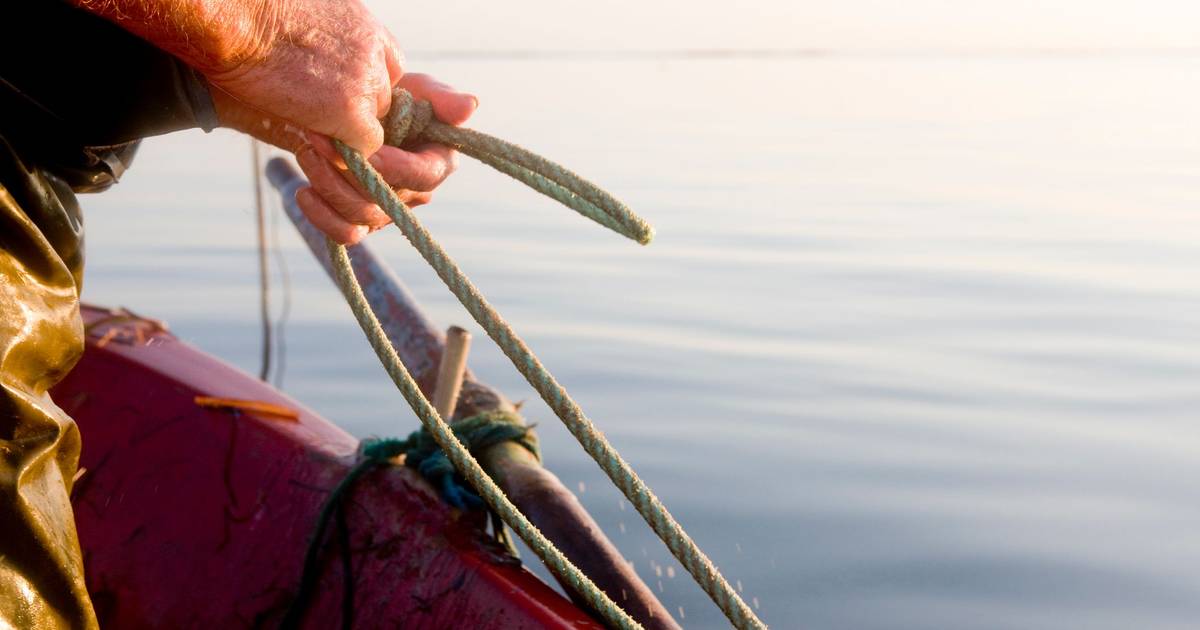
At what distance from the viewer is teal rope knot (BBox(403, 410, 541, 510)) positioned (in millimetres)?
2523

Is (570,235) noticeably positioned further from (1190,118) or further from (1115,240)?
(1190,118)

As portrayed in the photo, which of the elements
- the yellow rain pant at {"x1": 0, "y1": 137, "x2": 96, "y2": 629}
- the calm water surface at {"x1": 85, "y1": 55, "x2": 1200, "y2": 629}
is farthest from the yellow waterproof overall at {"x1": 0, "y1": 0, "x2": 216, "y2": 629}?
the calm water surface at {"x1": 85, "y1": 55, "x2": 1200, "y2": 629}

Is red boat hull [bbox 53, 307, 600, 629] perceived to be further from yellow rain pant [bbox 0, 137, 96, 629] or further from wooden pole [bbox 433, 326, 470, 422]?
yellow rain pant [bbox 0, 137, 96, 629]

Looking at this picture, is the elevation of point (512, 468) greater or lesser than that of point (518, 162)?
lesser

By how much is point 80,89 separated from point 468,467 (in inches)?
32.2

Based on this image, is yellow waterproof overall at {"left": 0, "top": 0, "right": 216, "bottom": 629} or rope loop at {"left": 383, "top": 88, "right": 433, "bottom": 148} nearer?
yellow waterproof overall at {"left": 0, "top": 0, "right": 216, "bottom": 629}

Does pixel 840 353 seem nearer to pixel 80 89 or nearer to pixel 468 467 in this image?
pixel 468 467

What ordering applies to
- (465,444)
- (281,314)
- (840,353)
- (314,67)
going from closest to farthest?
(314,67) < (465,444) < (840,353) < (281,314)

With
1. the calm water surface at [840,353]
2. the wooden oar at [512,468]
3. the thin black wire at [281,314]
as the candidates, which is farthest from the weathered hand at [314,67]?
the thin black wire at [281,314]

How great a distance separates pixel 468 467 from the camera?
6.70 feet

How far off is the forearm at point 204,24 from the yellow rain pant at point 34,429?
0.27 m

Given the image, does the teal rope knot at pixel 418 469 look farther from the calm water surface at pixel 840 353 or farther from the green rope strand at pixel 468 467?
the calm water surface at pixel 840 353

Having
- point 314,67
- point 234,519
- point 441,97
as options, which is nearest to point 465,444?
point 234,519

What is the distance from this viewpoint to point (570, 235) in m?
9.22
